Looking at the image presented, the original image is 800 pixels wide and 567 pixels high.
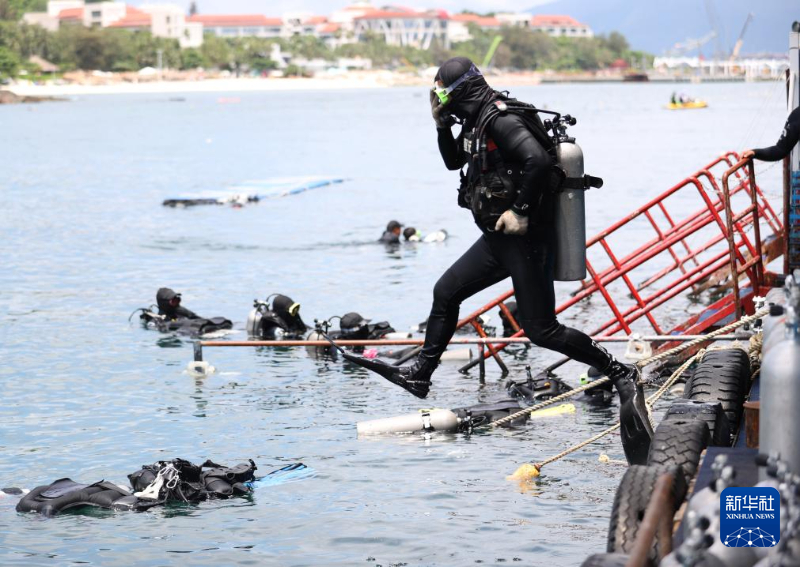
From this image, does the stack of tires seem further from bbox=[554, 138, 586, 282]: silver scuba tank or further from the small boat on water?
the small boat on water

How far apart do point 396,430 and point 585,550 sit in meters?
3.51

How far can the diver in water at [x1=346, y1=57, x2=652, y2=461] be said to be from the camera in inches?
315

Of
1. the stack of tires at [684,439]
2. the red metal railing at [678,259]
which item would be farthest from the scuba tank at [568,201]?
the red metal railing at [678,259]

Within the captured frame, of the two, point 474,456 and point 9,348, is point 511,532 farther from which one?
point 9,348

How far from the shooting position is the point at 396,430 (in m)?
11.2

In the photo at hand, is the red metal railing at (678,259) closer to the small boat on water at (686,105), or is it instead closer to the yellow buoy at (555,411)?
the yellow buoy at (555,411)

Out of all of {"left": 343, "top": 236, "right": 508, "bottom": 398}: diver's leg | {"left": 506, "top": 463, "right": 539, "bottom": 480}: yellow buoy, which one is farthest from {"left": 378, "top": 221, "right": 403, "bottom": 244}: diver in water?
{"left": 343, "top": 236, "right": 508, "bottom": 398}: diver's leg

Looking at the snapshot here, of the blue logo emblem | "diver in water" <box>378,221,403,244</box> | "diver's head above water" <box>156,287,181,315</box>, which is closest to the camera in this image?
the blue logo emblem

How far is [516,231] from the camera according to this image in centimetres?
799

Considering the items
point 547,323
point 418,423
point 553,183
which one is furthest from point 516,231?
point 418,423

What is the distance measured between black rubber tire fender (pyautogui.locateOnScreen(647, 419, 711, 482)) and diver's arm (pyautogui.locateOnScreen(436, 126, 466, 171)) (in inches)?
96.8

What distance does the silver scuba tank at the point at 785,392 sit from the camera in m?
5.01

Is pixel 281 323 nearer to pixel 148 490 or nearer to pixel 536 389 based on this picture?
pixel 536 389

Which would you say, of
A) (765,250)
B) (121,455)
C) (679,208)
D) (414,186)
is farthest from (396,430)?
(414,186)
